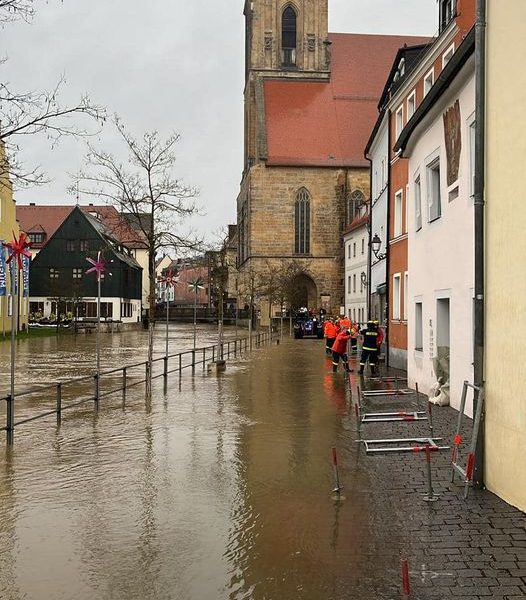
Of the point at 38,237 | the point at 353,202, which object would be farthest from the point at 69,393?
the point at 38,237

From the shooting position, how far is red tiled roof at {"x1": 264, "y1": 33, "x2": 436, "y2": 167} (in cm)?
7094

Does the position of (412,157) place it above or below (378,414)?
above

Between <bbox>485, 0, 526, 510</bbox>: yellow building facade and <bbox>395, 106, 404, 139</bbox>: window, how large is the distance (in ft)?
55.9

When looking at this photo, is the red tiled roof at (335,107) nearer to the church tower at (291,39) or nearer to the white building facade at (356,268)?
the church tower at (291,39)

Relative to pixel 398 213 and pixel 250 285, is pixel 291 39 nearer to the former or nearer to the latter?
pixel 250 285

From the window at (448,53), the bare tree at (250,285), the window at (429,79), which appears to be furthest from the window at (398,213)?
the bare tree at (250,285)

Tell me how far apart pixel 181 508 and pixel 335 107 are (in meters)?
71.0

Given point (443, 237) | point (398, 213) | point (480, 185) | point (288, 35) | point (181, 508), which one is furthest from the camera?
point (288, 35)

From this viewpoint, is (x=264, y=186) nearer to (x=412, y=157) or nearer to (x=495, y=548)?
(x=412, y=157)

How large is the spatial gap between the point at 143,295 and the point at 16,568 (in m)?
97.5

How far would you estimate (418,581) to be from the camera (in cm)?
530

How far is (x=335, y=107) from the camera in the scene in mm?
74812

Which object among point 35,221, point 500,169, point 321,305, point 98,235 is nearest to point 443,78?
point 500,169

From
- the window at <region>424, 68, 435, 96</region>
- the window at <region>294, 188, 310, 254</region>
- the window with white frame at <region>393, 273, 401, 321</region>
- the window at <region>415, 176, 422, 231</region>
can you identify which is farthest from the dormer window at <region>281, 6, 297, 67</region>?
the window at <region>415, 176, 422, 231</region>
